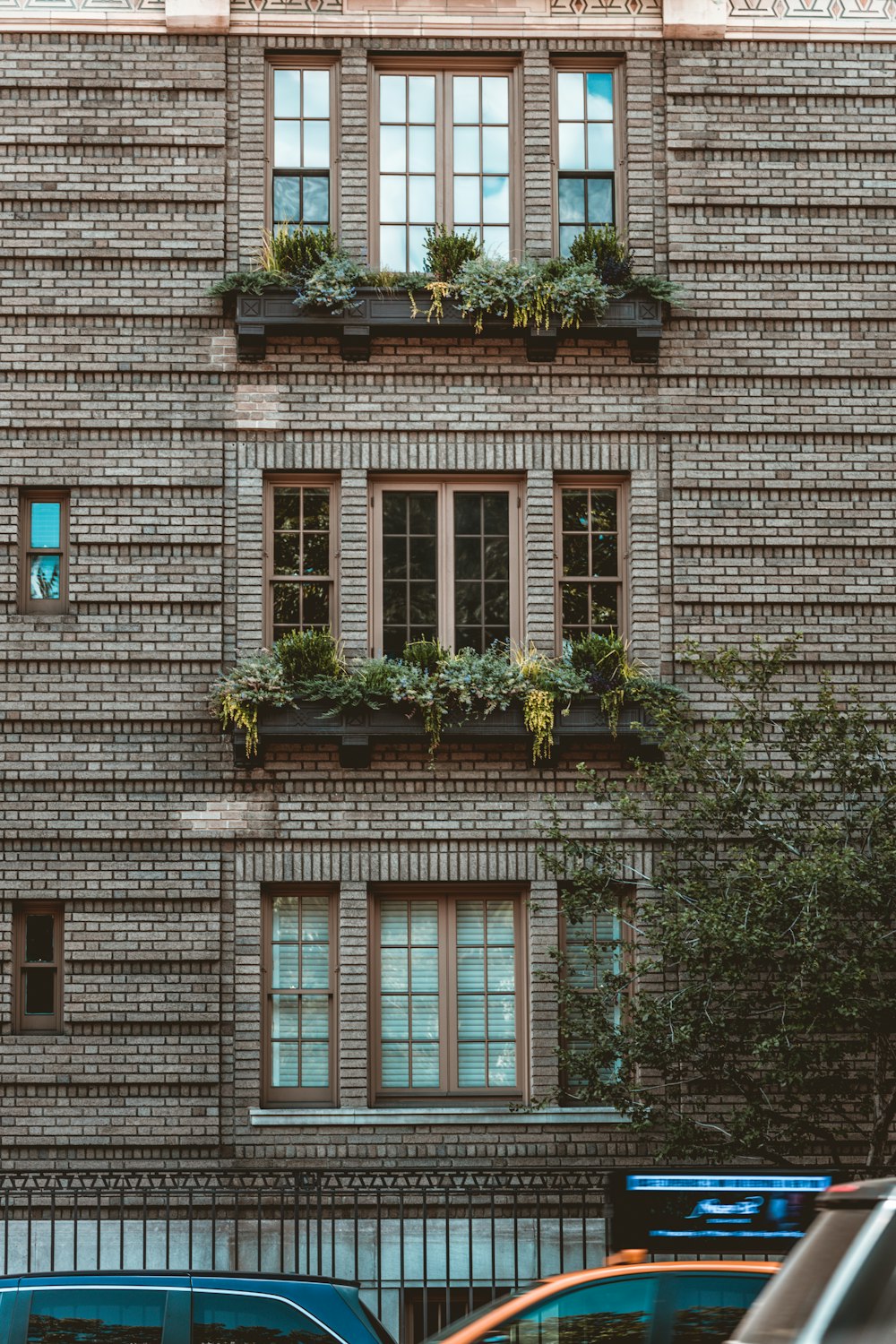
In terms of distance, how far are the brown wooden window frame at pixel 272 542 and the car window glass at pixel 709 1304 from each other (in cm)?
908

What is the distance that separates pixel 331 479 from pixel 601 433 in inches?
103

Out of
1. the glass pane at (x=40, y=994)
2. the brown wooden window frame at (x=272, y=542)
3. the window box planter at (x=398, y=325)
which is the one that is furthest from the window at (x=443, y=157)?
the glass pane at (x=40, y=994)

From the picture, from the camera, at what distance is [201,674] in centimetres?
1530

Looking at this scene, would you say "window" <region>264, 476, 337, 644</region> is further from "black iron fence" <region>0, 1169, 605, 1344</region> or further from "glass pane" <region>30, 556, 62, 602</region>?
"black iron fence" <region>0, 1169, 605, 1344</region>

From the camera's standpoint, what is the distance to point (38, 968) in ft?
49.2

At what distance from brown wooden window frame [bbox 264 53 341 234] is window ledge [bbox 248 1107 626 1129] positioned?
327 inches

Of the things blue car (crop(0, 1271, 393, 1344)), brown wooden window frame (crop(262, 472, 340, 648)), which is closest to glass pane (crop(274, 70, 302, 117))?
brown wooden window frame (crop(262, 472, 340, 648))

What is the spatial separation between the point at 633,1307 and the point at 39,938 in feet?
29.5

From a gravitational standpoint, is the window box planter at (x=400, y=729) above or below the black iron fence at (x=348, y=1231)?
above

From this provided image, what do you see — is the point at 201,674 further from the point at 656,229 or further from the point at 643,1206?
the point at 643,1206

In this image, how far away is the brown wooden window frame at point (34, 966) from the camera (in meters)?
14.9

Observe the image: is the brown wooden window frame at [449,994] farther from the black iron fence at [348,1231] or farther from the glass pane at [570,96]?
the glass pane at [570,96]

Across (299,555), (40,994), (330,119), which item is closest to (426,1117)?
(40,994)

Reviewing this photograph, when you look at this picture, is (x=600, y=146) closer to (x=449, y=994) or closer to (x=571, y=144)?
(x=571, y=144)
